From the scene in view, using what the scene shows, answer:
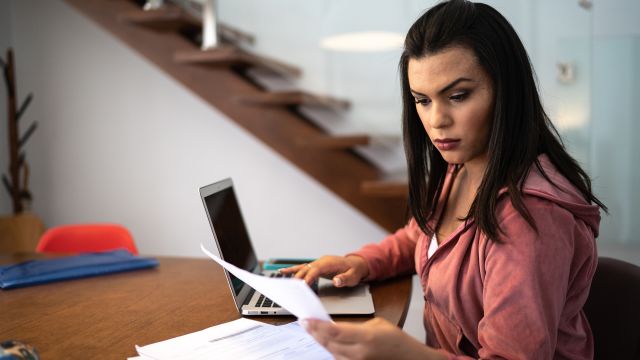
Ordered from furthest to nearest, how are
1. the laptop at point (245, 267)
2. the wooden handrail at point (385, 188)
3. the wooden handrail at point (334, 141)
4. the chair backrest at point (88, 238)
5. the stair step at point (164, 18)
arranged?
the stair step at point (164, 18), the wooden handrail at point (334, 141), the wooden handrail at point (385, 188), the chair backrest at point (88, 238), the laptop at point (245, 267)

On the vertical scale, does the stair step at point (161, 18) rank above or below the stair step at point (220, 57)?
above

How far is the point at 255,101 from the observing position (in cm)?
247

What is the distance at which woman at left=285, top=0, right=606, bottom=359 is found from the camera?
751 millimetres

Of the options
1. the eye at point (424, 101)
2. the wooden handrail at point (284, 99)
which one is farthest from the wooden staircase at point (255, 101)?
the eye at point (424, 101)

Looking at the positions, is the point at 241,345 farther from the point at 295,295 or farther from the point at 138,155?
the point at 138,155

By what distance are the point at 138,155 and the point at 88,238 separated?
1.37 meters

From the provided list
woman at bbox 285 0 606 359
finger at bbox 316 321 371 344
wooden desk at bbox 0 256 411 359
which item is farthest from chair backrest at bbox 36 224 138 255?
finger at bbox 316 321 371 344

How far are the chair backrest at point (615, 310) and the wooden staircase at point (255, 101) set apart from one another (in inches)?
46.6

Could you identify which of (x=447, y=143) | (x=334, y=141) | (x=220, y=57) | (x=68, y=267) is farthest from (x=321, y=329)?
(x=220, y=57)

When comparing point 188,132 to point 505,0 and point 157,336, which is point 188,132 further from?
point 157,336

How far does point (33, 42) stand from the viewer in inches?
134

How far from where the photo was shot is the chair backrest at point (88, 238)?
195 cm

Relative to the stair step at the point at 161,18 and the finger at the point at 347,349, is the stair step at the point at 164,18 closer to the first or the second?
the stair step at the point at 161,18

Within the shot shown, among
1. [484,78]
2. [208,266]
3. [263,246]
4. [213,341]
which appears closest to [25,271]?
[208,266]
